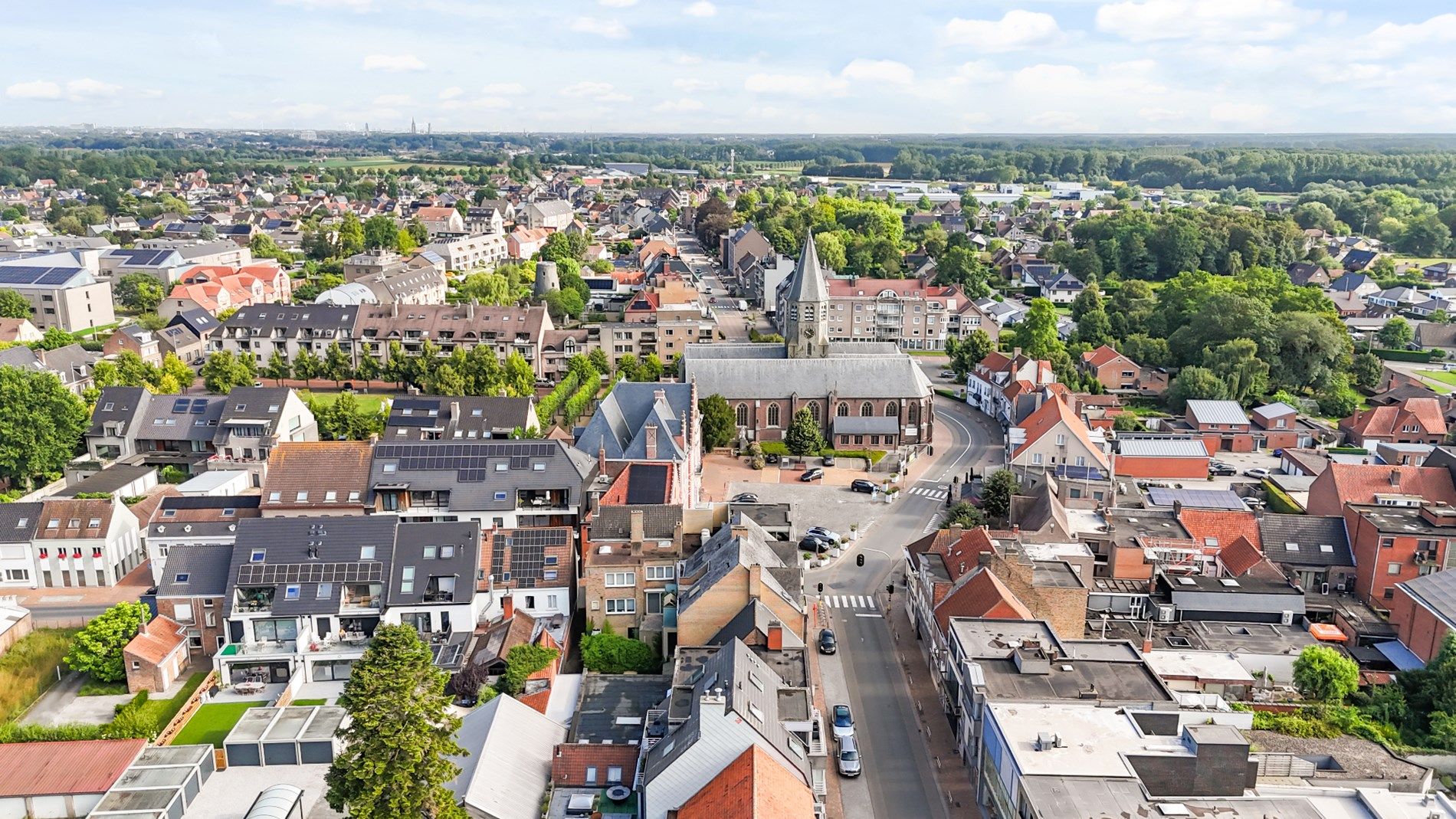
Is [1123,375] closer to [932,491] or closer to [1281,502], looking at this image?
[1281,502]

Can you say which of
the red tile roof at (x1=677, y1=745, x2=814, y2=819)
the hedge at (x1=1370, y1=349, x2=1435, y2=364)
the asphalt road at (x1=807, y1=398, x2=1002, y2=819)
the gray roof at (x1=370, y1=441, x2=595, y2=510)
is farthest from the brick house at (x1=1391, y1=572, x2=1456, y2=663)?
the hedge at (x1=1370, y1=349, x2=1435, y2=364)

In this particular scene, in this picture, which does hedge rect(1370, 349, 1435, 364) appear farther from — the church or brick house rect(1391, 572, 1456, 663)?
brick house rect(1391, 572, 1456, 663)

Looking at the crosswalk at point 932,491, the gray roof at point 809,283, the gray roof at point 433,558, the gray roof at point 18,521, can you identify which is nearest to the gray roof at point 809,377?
the gray roof at point 809,283

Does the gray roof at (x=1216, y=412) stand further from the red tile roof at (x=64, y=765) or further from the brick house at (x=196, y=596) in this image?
the red tile roof at (x=64, y=765)

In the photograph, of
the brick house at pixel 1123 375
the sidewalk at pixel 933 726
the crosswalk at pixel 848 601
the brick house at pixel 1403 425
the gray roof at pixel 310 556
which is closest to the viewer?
the sidewalk at pixel 933 726

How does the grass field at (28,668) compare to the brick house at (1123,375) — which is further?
the brick house at (1123,375)

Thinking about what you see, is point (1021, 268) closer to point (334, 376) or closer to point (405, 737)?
point (334, 376)
